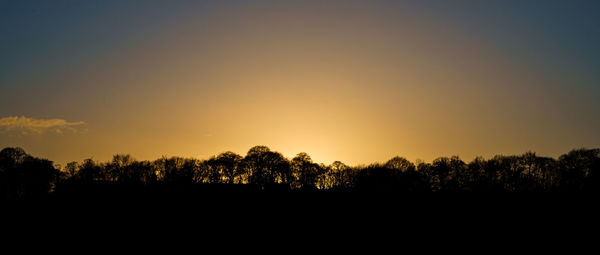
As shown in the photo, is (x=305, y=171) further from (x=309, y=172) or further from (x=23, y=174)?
(x=23, y=174)

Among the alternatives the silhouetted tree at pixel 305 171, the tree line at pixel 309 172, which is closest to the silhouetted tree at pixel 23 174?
the tree line at pixel 309 172

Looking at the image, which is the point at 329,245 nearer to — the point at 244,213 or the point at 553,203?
the point at 244,213

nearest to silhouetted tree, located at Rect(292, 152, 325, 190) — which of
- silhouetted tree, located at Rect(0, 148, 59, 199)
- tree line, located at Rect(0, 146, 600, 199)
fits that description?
tree line, located at Rect(0, 146, 600, 199)

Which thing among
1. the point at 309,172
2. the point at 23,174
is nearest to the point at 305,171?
the point at 309,172

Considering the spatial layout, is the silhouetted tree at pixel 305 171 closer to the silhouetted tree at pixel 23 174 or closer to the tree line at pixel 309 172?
the tree line at pixel 309 172

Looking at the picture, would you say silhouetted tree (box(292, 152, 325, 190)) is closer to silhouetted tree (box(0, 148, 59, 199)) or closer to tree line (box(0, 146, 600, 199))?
tree line (box(0, 146, 600, 199))

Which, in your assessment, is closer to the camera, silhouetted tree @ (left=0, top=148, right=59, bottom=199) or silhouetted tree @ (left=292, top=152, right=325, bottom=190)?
silhouetted tree @ (left=0, top=148, right=59, bottom=199)

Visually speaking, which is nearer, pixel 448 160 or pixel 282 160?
pixel 448 160

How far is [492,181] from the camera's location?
83.0 m

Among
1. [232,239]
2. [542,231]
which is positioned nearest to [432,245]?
[542,231]

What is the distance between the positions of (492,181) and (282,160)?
5654 cm

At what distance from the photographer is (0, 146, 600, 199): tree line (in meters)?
77.5

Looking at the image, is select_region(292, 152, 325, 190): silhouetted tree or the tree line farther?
select_region(292, 152, 325, 190): silhouetted tree

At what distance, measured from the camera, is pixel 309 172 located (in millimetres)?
101500
